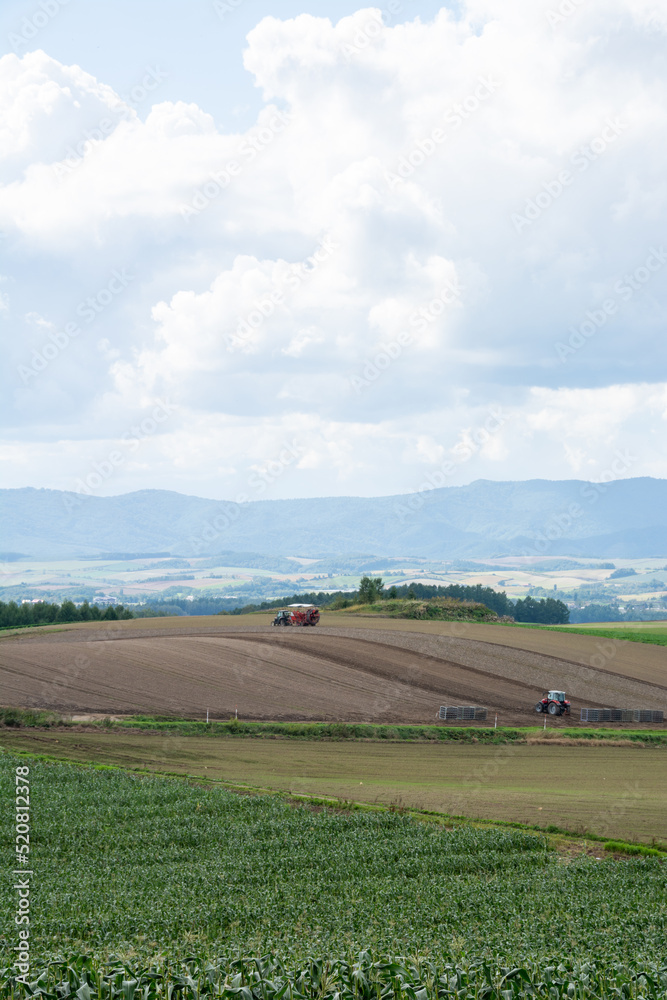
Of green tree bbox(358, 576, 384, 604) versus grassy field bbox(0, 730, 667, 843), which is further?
green tree bbox(358, 576, 384, 604)

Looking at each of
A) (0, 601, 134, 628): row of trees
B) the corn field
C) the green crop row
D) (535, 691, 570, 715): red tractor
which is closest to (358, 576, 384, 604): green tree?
(0, 601, 134, 628): row of trees

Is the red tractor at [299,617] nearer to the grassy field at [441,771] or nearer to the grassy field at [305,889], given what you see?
the grassy field at [441,771]

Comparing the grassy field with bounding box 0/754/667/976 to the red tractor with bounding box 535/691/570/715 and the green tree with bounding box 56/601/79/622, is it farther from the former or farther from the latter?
the green tree with bounding box 56/601/79/622

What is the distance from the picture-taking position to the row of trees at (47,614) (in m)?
104

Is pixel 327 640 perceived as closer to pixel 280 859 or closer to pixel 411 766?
pixel 411 766

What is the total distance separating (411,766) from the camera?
36500mm

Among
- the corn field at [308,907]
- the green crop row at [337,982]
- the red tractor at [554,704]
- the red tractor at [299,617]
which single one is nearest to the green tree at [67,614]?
the red tractor at [299,617]

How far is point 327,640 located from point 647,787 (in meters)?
37.4

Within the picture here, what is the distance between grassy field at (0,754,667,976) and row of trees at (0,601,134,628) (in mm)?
85623

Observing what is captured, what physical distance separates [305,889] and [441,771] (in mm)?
21007

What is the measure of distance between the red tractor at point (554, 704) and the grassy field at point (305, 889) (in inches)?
1197

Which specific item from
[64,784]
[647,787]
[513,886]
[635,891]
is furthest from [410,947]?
[647,787]

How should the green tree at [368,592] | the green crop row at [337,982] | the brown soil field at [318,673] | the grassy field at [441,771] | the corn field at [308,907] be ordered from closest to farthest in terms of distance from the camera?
the green crop row at [337,982] → the corn field at [308,907] → the grassy field at [441,771] → the brown soil field at [318,673] → the green tree at [368,592]

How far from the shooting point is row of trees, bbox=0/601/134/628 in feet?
340
